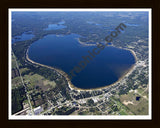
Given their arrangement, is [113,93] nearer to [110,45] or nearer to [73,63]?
[73,63]

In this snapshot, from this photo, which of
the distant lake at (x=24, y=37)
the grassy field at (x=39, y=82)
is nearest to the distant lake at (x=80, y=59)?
the grassy field at (x=39, y=82)

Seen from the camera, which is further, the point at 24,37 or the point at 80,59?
the point at 24,37

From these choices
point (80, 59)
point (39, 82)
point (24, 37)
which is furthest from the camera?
point (24, 37)

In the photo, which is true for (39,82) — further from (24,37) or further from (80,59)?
(24,37)

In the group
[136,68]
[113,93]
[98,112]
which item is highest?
[136,68]

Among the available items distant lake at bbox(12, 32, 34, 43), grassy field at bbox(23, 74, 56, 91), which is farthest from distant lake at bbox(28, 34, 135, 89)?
distant lake at bbox(12, 32, 34, 43)

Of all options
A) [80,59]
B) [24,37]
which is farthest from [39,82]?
[24,37]

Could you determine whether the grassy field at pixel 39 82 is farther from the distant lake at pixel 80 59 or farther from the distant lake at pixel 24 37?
the distant lake at pixel 24 37

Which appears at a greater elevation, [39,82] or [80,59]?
[80,59]

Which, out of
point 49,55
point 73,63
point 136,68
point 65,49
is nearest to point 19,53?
point 49,55
